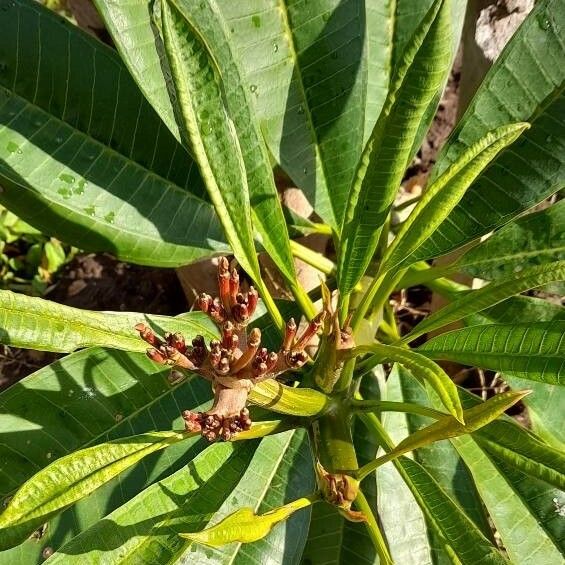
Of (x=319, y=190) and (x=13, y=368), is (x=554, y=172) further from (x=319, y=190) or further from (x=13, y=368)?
(x=13, y=368)

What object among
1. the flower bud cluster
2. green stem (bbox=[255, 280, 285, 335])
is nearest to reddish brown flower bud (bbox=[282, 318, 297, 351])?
the flower bud cluster

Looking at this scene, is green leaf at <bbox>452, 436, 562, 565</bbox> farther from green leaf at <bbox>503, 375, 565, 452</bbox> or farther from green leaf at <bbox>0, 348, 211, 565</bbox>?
green leaf at <bbox>0, 348, 211, 565</bbox>

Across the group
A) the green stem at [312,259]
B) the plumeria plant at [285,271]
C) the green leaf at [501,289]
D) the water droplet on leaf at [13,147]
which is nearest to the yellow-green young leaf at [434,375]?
the plumeria plant at [285,271]

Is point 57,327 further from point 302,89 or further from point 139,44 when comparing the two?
point 302,89

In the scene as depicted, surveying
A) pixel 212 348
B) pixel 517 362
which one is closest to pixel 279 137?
pixel 517 362

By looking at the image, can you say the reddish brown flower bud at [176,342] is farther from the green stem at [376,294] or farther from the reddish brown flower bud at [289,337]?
the green stem at [376,294]

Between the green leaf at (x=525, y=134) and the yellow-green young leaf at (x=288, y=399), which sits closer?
the yellow-green young leaf at (x=288, y=399)
